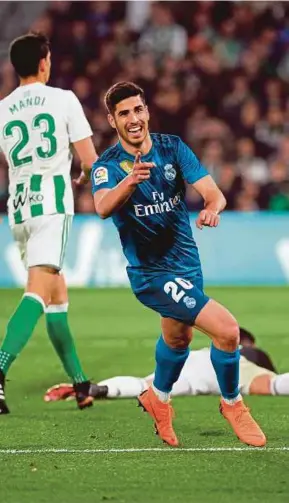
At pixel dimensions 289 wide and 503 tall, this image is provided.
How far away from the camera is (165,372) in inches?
239

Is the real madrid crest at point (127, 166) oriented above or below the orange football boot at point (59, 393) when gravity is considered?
above

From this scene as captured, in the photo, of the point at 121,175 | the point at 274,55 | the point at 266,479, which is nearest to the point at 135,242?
the point at 121,175

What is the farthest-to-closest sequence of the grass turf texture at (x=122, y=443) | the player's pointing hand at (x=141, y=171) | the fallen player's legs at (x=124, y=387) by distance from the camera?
the fallen player's legs at (x=124, y=387) → the player's pointing hand at (x=141, y=171) → the grass turf texture at (x=122, y=443)

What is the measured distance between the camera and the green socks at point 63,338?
7262 mm

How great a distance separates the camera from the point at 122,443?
5.96m

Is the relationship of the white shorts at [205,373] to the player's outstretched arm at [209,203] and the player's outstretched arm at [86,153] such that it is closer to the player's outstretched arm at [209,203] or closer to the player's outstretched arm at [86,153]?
the player's outstretched arm at [86,153]

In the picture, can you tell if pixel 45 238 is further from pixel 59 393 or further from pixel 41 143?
pixel 59 393

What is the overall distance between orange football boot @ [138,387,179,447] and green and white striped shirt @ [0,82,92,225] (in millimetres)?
1527

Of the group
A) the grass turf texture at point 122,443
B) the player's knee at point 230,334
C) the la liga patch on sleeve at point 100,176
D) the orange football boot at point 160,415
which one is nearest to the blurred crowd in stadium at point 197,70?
the grass turf texture at point 122,443

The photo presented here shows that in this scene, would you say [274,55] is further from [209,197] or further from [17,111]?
[209,197]

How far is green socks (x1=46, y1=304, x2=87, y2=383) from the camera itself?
23.8ft

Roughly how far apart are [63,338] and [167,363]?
4.43 ft

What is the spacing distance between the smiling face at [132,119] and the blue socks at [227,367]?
3.41 ft

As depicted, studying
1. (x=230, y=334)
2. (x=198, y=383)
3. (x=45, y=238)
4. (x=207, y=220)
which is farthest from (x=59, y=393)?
(x=207, y=220)
